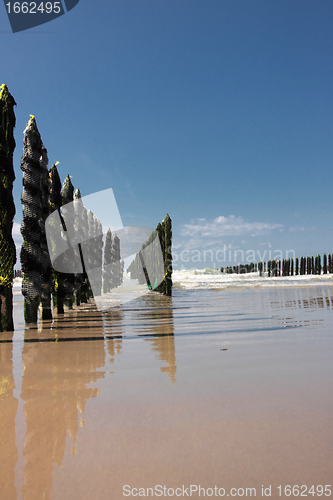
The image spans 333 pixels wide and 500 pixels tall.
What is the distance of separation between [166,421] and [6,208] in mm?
7911

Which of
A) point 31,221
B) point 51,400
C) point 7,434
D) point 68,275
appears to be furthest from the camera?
point 68,275

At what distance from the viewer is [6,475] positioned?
1795 millimetres

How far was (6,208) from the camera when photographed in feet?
27.6

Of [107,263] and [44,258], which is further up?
[107,263]

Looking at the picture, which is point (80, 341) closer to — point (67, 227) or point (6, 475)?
point (6, 475)

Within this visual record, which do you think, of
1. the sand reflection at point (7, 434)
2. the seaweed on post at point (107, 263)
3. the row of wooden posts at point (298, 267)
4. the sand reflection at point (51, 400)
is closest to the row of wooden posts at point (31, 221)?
the sand reflection at point (51, 400)

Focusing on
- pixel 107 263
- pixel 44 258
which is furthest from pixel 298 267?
pixel 44 258

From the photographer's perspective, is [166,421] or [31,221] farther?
[31,221]

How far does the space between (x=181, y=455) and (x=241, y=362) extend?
2.32m

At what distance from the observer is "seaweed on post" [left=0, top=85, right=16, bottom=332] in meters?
8.27

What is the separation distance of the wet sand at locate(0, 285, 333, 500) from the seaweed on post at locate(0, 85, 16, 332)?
3.95m

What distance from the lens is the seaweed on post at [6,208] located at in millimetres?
8266

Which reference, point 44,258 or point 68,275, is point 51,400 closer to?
point 44,258

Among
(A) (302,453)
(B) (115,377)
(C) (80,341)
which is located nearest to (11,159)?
(C) (80,341)
